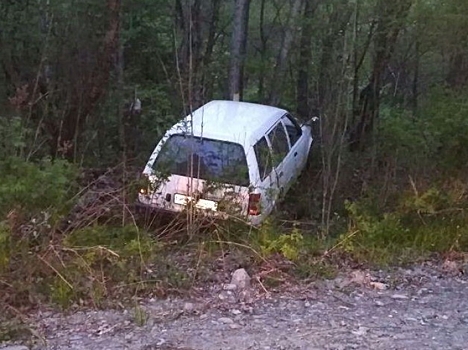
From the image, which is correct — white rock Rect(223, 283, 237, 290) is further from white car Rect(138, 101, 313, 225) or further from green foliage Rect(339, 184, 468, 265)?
green foliage Rect(339, 184, 468, 265)

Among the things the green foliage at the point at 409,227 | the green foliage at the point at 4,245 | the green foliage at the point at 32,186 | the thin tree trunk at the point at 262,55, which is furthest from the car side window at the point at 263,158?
the thin tree trunk at the point at 262,55

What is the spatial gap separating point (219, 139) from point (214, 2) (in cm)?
871

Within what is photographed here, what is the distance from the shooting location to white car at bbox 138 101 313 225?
818 cm

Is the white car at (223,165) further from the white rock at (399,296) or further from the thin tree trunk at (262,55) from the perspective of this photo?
the thin tree trunk at (262,55)

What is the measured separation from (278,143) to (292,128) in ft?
3.20

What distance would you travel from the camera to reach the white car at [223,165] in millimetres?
8180

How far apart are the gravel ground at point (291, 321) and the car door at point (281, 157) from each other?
2.65 meters

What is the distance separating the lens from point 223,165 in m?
8.81

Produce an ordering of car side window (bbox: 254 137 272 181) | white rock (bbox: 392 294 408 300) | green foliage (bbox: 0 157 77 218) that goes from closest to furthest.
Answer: white rock (bbox: 392 294 408 300) → green foliage (bbox: 0 157 77 218) → car side window (bbox: 254 137 272 181)

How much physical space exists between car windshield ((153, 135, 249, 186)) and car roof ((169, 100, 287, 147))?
0.39ft

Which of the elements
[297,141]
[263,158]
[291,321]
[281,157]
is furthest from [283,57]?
[291,321]

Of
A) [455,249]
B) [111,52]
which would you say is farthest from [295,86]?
[455,249]

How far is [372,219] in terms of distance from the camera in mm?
8469

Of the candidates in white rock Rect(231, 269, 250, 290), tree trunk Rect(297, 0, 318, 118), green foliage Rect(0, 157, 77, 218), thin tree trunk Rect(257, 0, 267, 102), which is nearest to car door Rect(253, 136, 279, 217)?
white rock Rect(231, 269, 250, 290)
